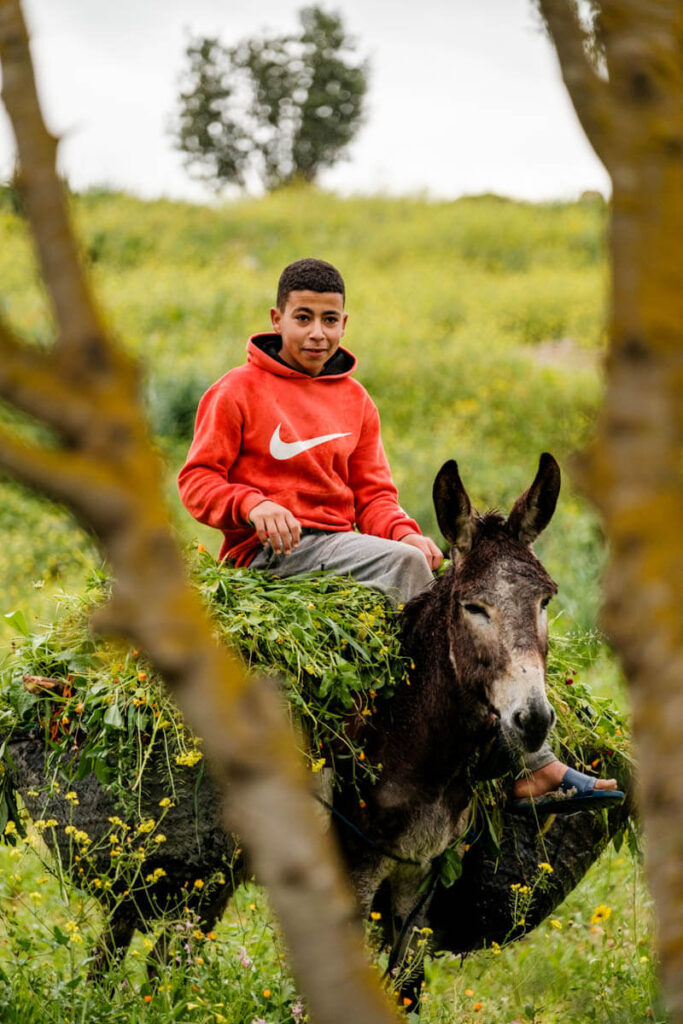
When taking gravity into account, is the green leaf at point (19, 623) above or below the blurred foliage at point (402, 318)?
above

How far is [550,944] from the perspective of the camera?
5.14 meters

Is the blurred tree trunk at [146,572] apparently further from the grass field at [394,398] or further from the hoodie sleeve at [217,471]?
the hoodie sleeve at [217,471]

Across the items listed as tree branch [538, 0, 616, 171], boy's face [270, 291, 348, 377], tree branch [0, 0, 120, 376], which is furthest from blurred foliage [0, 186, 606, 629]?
tree branch [0, 0, 120, 376]

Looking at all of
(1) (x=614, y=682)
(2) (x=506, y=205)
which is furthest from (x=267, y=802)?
(2) (x=506, y=205)

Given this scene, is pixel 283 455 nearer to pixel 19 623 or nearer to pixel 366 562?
pixel 366 562

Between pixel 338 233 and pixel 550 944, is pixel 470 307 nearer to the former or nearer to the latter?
pixel 338 233

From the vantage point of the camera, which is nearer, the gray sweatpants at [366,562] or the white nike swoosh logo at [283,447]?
the gray sweatpants at [366,562]

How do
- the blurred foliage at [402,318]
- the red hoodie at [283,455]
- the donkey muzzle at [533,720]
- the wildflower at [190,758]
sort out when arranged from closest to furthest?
the donkey muzzle at [533,720], the wildflower at [190,758], the red hoodie at [283,455], the blurred foliage at [402,318]

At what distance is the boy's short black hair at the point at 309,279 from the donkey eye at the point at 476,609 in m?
1.50

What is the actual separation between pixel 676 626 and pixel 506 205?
31.8m

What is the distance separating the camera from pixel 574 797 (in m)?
3.74

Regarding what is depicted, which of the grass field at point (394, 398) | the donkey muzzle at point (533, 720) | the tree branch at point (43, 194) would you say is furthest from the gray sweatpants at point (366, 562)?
the tree branch at point (43, 194)

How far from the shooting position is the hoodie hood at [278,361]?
434cm

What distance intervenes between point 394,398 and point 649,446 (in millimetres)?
15596
